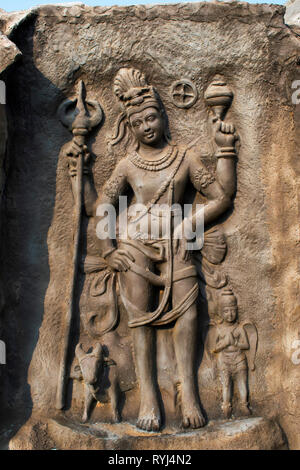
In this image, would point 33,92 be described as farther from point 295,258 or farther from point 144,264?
point 295,258

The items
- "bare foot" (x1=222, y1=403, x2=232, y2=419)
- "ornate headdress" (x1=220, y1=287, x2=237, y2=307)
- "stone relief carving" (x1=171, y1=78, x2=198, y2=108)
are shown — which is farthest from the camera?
"stone relief carving" (x1=171, y1=78, x2=198, y2=108)

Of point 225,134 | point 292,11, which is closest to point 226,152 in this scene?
point 225,134

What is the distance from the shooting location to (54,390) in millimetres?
4047

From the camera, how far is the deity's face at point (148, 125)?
13.3 ft

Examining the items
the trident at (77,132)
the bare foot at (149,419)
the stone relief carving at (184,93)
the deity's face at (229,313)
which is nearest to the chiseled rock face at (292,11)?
the stone relief carving at (184,93)

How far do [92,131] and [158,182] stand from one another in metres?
0.67

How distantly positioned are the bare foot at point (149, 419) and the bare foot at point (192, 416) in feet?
0.60

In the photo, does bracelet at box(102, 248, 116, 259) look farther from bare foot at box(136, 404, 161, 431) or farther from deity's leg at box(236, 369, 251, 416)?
deity's leg at box(236, 369, 251, 416)

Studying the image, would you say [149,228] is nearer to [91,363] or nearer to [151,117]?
[151,117]

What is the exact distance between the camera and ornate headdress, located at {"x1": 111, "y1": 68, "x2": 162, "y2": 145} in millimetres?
4035

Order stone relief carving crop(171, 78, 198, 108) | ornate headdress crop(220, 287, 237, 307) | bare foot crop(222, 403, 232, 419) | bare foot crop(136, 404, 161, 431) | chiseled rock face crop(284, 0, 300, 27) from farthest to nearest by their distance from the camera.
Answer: chiseled rock face crop(284, 0, 300, 27), stone relief carving crop(171, 78, 198, 108), ornate headdress crop(220, 287, 237, 307), bare foot crop(222, 403, 232, 419), bare foot crop(136, 404, 161, 431)

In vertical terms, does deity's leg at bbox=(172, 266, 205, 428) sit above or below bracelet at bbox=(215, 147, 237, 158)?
below

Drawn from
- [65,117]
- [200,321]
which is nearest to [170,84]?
[65,117]

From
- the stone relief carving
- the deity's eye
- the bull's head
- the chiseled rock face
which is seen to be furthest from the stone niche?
the chiseled rock face
